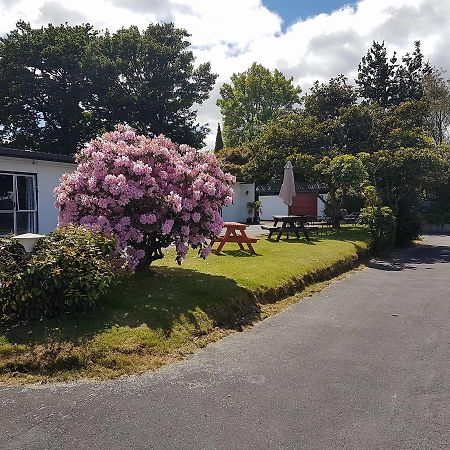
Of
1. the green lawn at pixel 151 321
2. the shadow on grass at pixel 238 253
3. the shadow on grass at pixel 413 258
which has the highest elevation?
the shadow on grass at pixel 238 253

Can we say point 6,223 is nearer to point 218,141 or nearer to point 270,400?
point 270,400

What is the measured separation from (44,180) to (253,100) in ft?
149

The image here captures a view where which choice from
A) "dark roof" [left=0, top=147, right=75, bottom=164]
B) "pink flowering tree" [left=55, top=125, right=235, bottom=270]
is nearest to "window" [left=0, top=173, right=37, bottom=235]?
"dark roof" [left=0, top=147, right=75, bottom=164]

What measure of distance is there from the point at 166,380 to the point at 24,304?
7.06 feet

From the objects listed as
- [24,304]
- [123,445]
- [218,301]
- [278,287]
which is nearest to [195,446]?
[123,445]

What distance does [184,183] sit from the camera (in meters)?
7.95

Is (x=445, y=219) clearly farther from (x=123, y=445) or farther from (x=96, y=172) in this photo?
(x=123, y=445)

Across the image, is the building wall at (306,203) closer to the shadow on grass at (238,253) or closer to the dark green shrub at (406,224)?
the dark green shrub at (406,224)

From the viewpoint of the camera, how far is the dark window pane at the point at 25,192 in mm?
14656

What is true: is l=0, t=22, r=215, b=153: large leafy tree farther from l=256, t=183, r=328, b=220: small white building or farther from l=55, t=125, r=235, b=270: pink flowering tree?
l=55, t=125, r=235, b=270: pink flowering tree

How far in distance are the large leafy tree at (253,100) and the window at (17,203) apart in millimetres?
42721

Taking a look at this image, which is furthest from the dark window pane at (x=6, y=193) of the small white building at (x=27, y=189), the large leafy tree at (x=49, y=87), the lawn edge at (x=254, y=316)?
the large leafy tree at (x=49, y=87)

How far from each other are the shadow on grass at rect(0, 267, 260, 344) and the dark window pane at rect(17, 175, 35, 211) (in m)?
7.79

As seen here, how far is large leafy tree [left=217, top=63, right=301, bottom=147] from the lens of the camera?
5675 cm
